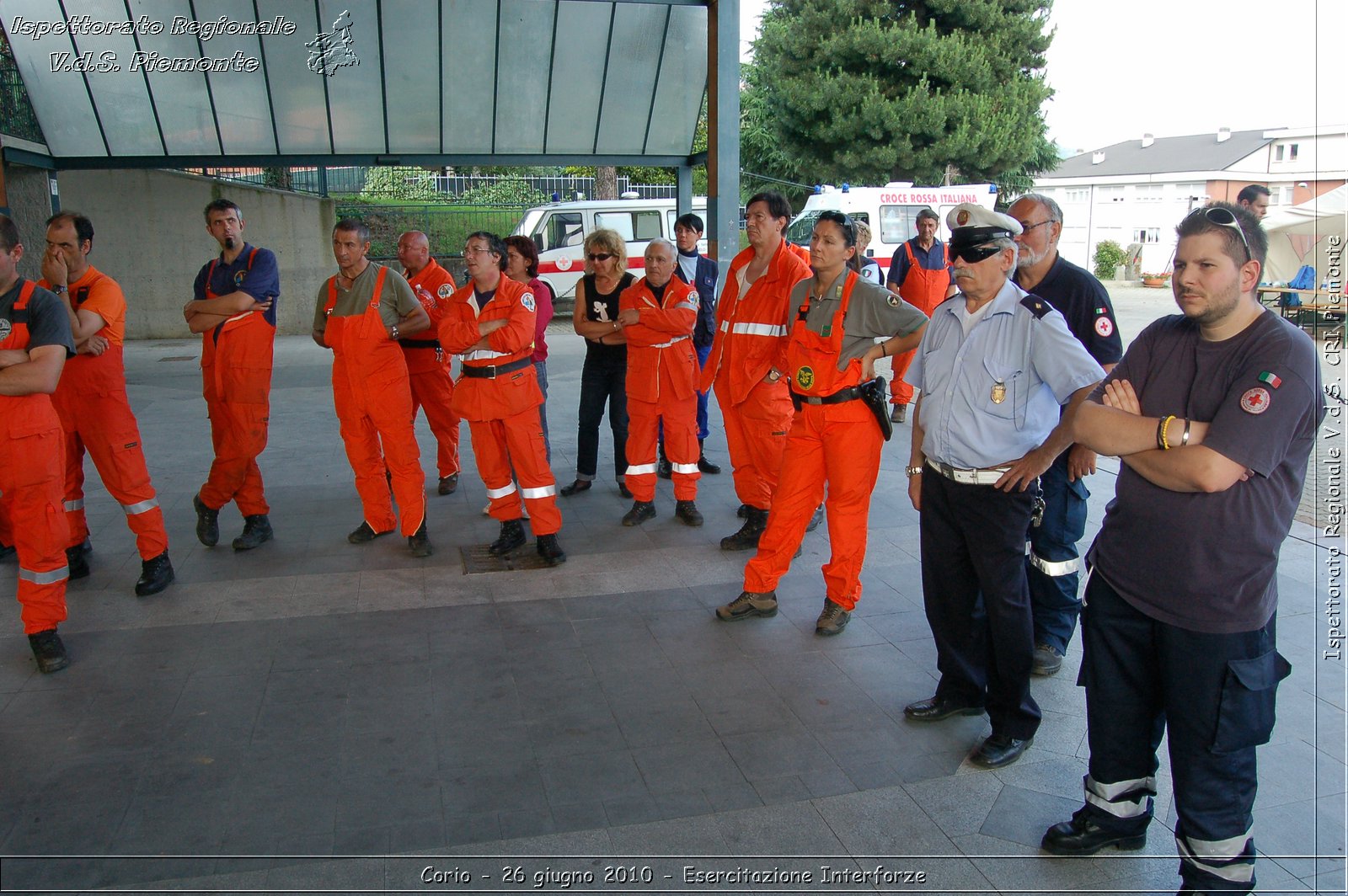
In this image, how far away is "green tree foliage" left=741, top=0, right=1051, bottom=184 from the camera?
86.7 ft

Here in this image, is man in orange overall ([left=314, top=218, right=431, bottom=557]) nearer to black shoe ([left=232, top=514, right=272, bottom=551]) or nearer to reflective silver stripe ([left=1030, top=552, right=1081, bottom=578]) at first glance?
black shoe ([left=232, top=514, right=272, bottom=551])

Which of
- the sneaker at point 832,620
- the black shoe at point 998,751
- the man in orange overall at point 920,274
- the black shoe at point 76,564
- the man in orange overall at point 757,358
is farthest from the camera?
the man in orange overall at point 920,274

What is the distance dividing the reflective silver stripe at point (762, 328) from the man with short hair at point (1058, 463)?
1394 millimetres

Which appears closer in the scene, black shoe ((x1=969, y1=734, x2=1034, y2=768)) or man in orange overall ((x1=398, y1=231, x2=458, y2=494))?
black shoe ((x1=969, y1=734, x2=1034, y2=768))

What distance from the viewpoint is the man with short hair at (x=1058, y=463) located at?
3.81 m

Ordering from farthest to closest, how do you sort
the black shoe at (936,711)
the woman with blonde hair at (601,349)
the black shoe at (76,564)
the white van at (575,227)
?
1. the white van at (575,227)
2. the woman with blonde hair at (601,349)
3. the black shoe at (76,564)
4. the black shoe at (936,711)

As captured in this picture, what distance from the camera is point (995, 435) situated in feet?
10.9

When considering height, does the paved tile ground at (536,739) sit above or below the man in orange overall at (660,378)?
below

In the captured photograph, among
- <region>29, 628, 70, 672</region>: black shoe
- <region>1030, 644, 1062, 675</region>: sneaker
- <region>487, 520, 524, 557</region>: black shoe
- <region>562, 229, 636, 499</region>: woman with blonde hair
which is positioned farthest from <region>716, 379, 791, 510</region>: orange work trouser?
<region>29, 628, 70, 672</region>: black shoe

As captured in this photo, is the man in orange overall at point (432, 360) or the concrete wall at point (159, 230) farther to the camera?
the concrete wall at point (159, 230)

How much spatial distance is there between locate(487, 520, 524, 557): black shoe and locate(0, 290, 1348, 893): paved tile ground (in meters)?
0.30

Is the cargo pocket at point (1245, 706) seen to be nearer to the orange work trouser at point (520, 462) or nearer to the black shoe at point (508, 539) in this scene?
the orange work trouser at point (520, 462)

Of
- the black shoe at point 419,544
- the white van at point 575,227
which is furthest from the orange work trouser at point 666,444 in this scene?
the white van at point 575,227

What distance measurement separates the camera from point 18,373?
3955 mm
